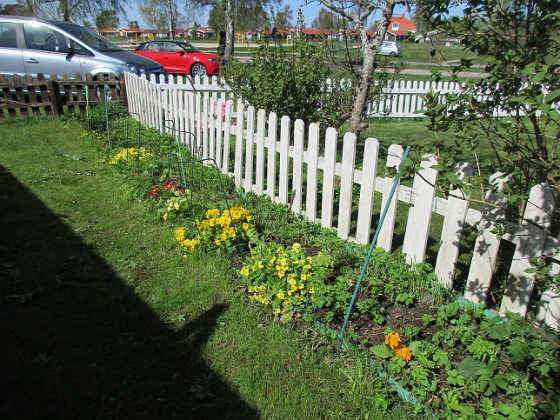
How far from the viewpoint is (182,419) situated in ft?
7.27

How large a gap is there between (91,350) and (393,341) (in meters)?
1.73

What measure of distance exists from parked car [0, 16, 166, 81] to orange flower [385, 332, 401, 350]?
29.2ft

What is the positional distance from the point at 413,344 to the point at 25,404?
79.4 inches

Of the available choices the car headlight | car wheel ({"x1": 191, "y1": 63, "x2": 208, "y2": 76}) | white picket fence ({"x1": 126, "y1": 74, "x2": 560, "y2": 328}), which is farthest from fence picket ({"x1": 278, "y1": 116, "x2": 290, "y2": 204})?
car wheel ({"x1": 191, "y1": 63, "x2": 208, "y2": 76})

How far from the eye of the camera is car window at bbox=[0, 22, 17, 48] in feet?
31.0

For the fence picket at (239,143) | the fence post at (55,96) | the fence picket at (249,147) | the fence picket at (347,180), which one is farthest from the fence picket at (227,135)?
the fence post at (55,96)

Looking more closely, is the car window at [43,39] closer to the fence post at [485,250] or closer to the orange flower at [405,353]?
the fence post at [485,250]

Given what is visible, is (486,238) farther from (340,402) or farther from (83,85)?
(83,85)

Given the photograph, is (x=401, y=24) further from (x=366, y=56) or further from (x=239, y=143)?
(x=239, y=143)

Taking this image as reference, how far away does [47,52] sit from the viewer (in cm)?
959

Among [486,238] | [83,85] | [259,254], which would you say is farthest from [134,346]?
[83,85]

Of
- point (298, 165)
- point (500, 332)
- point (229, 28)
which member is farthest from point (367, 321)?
point (229, 28)

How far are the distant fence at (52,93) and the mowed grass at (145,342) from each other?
5460 mm

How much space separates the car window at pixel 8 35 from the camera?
9.46 m
